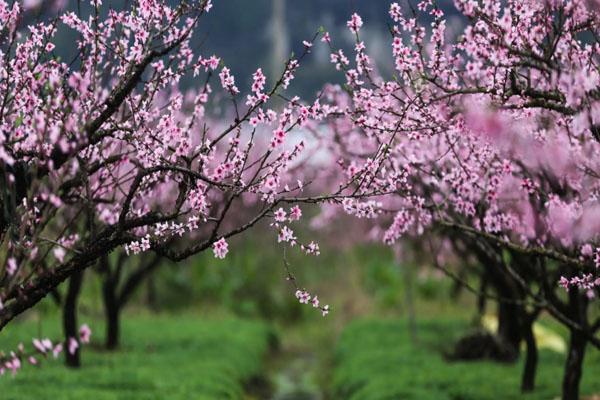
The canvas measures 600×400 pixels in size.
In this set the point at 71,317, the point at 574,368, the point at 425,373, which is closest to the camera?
the point at 574,368

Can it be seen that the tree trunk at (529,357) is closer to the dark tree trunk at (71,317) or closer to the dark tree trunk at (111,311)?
the dark tree trunk at (71,317)

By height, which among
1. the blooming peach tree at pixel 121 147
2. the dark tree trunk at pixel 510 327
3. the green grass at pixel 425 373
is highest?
the blooming peach tree at pixel 121 147

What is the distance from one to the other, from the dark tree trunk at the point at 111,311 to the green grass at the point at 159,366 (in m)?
0.31

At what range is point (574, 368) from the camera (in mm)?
11172

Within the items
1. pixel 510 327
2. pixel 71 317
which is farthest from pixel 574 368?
pixel 71 317

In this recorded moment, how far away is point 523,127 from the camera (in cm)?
895

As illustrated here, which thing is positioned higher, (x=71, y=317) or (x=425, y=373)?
(x=71, y=317)

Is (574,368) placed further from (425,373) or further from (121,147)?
(121,147)

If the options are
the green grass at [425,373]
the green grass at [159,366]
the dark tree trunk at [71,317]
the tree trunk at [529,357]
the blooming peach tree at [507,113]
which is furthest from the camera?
the dark tree trunk at [71,317]

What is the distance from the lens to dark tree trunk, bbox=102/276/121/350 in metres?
18.5

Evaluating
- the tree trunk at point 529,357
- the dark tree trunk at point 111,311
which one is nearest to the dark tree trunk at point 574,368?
the tree trunk at point 529,357

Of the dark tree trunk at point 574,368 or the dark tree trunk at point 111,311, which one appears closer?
the dark tree trunk at point 574,368

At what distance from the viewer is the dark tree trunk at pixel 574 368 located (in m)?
11.1

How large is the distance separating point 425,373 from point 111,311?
7.14m
